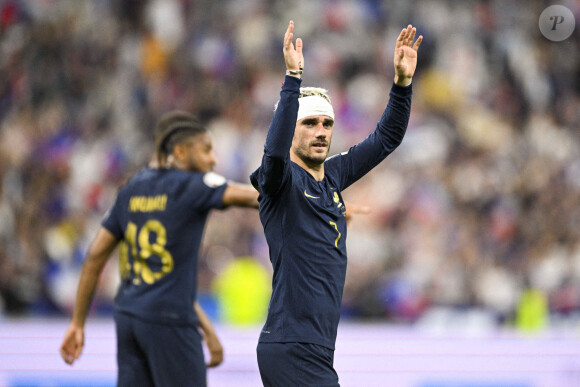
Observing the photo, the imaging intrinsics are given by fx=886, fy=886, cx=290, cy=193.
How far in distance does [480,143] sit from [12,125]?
6411 mm

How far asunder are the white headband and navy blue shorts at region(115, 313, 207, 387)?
5.54ft

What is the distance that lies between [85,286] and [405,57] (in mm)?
2480

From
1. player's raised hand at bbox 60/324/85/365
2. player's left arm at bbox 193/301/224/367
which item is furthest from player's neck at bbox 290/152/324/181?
player's raised hand at bbox 60/324/85/365

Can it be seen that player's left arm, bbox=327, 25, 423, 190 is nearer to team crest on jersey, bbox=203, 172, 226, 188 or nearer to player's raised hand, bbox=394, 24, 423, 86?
player's raised hand, bbox=394, 24, 423, 86

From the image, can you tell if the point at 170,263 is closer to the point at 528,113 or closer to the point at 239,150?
the point at 239,150

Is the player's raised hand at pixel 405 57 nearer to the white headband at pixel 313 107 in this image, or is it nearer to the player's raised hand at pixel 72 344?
the white headband at pixel 313 107

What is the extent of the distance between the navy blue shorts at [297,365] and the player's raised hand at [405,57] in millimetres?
1445

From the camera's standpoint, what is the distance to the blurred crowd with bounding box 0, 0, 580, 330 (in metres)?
10.5

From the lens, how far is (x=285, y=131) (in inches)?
147

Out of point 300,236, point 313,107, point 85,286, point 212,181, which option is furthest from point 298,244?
point 85,286

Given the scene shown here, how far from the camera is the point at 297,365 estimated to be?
3.85 meters

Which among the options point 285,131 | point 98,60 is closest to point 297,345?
point 285,131

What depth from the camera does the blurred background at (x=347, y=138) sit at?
33.8 ft

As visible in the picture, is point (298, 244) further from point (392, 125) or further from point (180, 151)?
point (180, 151)
